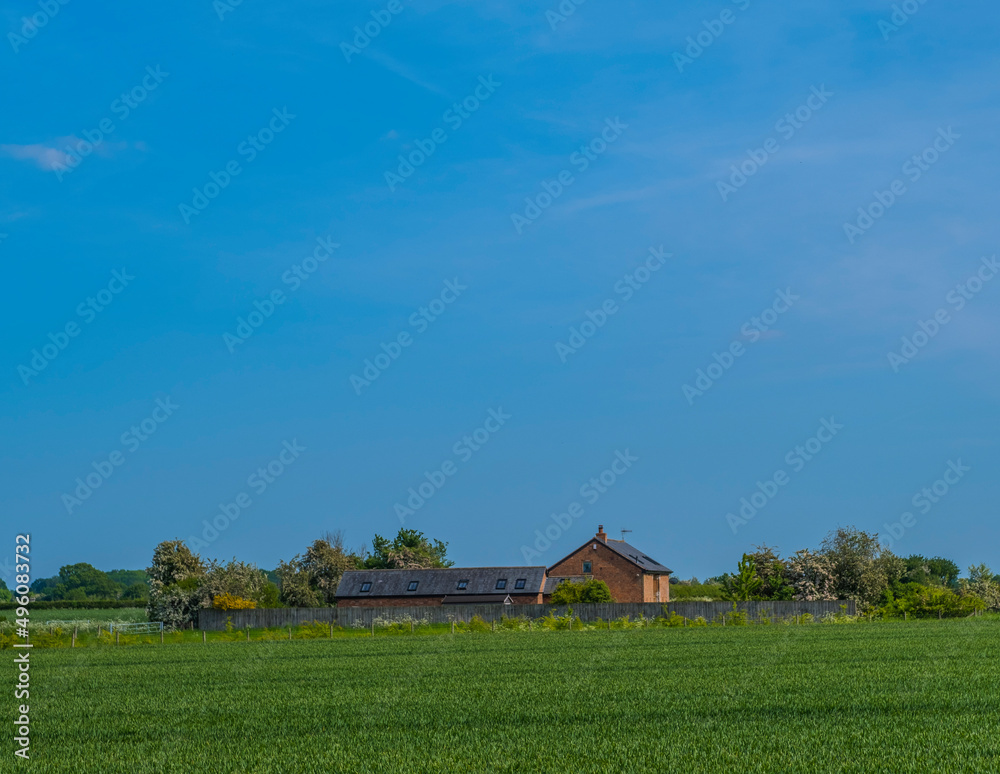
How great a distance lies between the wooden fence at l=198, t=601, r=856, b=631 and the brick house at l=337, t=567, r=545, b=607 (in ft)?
50.2

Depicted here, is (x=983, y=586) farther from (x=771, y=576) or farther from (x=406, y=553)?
(x=406, y=553)

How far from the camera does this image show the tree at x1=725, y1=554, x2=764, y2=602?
69688mm

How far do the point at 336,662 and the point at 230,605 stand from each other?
126ft

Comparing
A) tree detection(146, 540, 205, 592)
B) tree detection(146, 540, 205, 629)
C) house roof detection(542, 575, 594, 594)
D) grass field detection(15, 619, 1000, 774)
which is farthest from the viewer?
tree detection(146, 540, 205, 592)

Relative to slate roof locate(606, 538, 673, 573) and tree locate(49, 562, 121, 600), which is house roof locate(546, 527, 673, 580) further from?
tree locate(49, 562, 121, 600)

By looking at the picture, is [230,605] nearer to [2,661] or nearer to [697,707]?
[2,661]

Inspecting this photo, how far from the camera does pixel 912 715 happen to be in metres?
14.8

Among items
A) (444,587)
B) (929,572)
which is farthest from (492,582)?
(929,572)

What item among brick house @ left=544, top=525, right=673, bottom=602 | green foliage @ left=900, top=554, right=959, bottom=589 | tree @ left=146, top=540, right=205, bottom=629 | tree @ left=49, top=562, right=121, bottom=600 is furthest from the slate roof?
tree @ left=49, top=562, right=121, bottom=600

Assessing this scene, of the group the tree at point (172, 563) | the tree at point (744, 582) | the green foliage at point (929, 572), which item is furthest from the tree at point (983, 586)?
the tree at point (172, 563)

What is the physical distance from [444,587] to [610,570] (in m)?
14.7

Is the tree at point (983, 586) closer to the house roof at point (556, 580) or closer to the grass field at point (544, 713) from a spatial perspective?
the house roof at point (556, 580)

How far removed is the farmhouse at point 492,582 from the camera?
242 ft

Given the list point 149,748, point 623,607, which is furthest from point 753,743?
point 623,607
